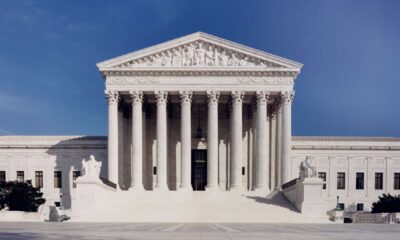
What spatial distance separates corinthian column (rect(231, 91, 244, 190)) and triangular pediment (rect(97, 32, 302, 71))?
3890mm

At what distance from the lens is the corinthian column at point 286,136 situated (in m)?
50.6

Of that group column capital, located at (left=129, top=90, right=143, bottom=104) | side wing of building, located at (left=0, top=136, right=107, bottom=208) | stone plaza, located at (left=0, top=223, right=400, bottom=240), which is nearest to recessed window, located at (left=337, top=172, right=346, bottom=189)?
column capital, located at (left=129, top=90, right=143, bottom=104)

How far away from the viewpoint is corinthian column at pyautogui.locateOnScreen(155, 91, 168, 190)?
50.4 metres

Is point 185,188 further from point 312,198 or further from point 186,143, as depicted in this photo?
point 312,198

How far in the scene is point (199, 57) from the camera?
169 feet

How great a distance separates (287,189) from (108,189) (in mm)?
18969

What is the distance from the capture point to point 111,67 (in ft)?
167

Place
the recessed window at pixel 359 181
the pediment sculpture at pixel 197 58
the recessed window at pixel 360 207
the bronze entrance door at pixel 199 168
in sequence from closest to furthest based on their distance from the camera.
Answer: the pediment sculpture at pixel 197 58
the bronze entrance door at pixel 199 168
the recessed window at pixel 360 207
the recessed window at pixel 359 181

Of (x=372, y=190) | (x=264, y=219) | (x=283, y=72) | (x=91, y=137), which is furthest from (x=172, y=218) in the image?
(x=372, y=190)

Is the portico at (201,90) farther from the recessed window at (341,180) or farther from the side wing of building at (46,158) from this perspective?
the recessed window at (341,180)

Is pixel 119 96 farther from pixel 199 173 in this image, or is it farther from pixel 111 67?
pixel 199 173

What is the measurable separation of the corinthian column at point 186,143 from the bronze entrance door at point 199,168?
30.6 ft

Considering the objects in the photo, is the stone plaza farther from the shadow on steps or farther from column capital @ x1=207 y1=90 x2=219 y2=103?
column capital @ x1=207 y1=90 x2=219 y2=103

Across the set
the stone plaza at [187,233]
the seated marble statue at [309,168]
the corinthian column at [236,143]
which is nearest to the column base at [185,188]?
the corinthian column at [236,143]
